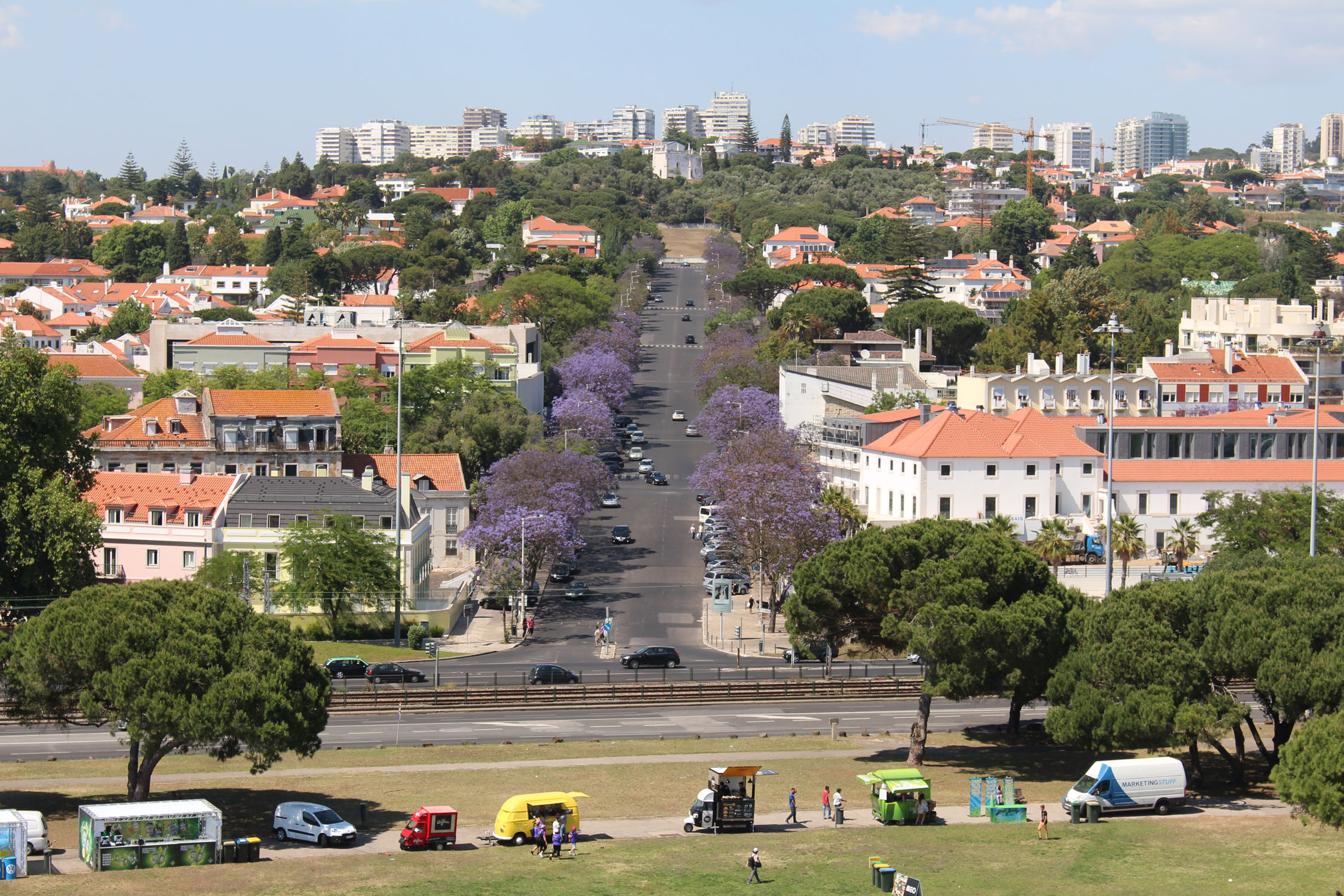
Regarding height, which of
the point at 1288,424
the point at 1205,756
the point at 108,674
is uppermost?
the point at 1288,424

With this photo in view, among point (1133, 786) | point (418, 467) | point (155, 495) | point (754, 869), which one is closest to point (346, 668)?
point (155, 495)

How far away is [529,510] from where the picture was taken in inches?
3206

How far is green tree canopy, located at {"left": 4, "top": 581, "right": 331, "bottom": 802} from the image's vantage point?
39.1 meters

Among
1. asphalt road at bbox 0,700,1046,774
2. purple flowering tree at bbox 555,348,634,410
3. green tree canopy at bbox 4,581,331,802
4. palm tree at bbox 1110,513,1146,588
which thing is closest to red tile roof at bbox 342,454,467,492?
asphalt road at bbox 0,700,1046,774

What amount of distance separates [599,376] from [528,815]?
95.0 m

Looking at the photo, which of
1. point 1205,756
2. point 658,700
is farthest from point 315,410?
point 1205,756

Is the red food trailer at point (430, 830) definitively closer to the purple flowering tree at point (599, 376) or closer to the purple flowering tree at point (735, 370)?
the purple flowering tree at point (599, 376)

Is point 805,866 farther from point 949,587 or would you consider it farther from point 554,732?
point 554,732

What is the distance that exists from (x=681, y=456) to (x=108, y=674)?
3302 inches

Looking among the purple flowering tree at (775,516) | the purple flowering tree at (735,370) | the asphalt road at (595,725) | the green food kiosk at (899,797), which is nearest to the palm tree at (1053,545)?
the purple flowering tree at (775,516)

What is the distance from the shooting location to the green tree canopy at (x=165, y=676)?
39.1 meters

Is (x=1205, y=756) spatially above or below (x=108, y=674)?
below

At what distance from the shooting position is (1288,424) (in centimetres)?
9431

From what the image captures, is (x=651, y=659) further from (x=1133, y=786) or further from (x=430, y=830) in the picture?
(x=430, y=830)
